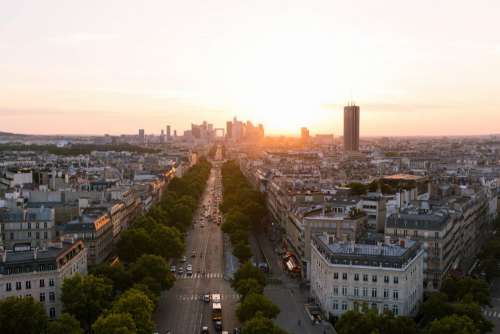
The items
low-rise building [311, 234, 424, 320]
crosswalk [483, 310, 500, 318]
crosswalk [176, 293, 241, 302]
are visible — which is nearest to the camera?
low-rise building [311, 234, 424, 320]

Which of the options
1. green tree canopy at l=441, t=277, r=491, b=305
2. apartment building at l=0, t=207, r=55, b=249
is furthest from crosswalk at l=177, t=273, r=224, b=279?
green tree canopy at l=441, t=277, r=491, b=305

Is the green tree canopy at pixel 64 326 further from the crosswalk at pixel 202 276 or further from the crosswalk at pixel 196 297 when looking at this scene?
the crosswalk at pixel 202 276

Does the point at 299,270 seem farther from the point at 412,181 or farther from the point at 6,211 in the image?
the point at 412,181

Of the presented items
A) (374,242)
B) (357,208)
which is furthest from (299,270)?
A: (374,242)

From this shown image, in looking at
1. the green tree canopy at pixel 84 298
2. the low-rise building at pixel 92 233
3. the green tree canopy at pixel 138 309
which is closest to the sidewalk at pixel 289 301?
the green tree canopy at pixel 138 309

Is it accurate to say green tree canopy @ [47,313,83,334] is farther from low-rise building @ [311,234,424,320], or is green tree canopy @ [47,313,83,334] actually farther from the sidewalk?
low-rise building @ [311,234,424,320]

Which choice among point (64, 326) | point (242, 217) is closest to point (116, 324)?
point (64, 326)

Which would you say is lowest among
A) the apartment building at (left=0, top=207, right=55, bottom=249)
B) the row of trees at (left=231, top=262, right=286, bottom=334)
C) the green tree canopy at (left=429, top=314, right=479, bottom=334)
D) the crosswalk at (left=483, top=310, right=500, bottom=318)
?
the crosswalk at (left=483, top=310, right=500, bottom=318)
